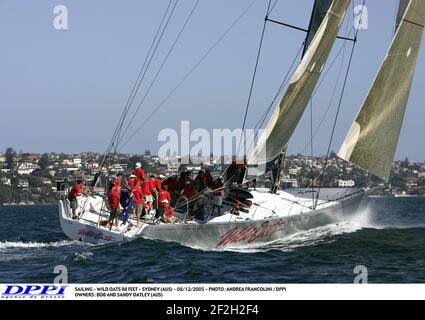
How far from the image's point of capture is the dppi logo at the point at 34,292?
26.4ft

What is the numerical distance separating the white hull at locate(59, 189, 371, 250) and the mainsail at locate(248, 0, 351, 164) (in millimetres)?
1477

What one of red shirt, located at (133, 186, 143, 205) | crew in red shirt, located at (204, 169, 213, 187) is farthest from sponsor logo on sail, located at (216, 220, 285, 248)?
red shirt, located at (133, 186, 143, 205)

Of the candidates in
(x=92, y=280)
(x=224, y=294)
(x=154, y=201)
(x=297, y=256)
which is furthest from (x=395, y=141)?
(x=224, y=294)

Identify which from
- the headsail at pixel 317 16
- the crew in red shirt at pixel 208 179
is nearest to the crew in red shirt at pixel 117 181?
the crew in red shirt at pixel 208 179

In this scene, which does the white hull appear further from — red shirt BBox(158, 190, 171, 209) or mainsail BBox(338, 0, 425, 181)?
mainsail BBox(338, 0, 425, 181)

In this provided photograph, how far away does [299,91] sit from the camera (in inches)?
743

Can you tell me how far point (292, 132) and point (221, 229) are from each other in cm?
369

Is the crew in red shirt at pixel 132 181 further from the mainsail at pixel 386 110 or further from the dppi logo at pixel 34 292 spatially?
the dppi logo at pixel 34 292

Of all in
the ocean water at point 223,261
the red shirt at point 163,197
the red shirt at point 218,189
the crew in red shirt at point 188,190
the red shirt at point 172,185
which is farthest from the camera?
the red shirt at point 172,185

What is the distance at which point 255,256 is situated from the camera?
15.8 metres

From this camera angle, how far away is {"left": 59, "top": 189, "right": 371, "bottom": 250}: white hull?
16406mm

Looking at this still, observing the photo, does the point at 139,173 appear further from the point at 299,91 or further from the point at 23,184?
the point at 23,184

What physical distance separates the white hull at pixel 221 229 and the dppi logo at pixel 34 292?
779 cm

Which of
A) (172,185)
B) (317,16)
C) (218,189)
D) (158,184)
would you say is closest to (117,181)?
(158,184)
